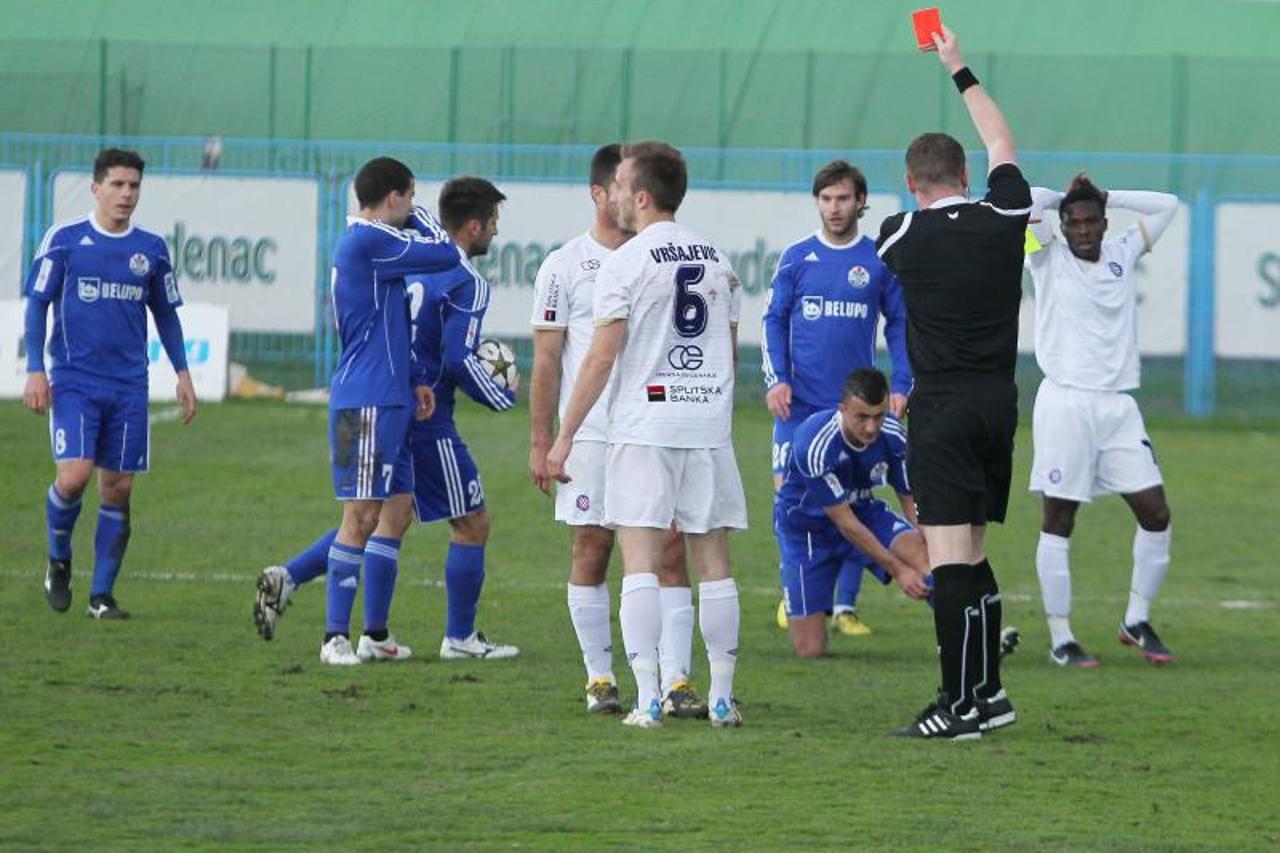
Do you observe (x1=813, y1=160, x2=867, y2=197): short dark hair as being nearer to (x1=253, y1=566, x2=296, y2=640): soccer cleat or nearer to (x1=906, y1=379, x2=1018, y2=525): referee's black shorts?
(x1=906, y1=379, x2=1018, y2=525): referee's black shorts

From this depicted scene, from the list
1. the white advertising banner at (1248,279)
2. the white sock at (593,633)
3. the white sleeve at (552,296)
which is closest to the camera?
the white sock at (593,633)

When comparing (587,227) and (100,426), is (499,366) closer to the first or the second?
(100,426)

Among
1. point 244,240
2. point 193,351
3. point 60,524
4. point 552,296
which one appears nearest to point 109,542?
point 60,524

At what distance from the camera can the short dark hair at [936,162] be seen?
27.7 feet

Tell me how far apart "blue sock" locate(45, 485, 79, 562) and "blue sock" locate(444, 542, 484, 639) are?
2148 mm

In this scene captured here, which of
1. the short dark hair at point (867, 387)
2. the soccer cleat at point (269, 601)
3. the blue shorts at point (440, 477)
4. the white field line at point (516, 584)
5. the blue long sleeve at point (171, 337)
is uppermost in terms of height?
the blue long sleeve at point (171, 337)

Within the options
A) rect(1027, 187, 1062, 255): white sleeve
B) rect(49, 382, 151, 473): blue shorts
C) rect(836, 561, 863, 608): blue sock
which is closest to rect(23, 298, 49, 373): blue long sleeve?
rect(49, 382, 151, 473): blue shorts

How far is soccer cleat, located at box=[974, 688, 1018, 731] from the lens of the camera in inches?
335

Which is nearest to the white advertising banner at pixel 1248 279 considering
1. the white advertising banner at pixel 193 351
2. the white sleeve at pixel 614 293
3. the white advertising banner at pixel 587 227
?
the white advertising banner at pixel 587 227

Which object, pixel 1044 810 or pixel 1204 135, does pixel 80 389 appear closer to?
pixel 1044 810

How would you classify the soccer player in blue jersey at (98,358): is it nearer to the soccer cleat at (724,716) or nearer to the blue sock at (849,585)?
the blue sock at (849,585)

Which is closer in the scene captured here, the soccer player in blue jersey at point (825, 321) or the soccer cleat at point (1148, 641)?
the soccer cleat at point (1148, 641)

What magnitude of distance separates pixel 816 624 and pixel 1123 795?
11.4 feet

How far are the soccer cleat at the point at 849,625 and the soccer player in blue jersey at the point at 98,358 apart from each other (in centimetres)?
324
